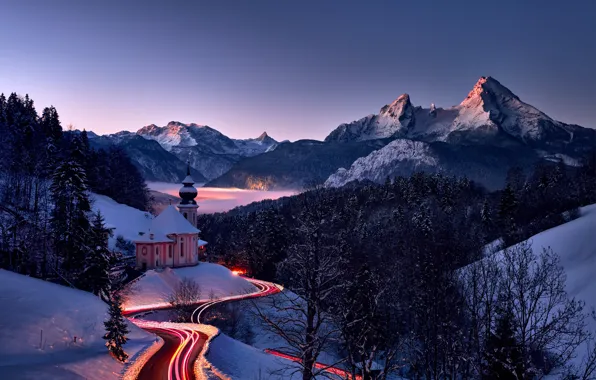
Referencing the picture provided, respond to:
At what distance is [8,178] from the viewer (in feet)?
227

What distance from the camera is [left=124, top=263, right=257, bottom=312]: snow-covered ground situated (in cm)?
5219

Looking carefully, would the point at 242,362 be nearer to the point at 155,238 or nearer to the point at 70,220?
the point at 70,220

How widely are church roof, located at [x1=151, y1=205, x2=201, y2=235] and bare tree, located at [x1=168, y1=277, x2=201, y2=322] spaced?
11.7 m

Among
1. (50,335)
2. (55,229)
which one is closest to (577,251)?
(50,335)

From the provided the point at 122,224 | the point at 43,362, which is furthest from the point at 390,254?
the point at 43,362

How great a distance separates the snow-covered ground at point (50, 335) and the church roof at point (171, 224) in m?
36.8

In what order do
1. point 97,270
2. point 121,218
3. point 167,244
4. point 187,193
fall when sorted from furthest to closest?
point 121,218
point 187,193
point 167,244
point 97,270

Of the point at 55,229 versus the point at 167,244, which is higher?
the point at 55,229

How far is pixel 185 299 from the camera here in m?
47.9

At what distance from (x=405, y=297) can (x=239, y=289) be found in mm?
22721

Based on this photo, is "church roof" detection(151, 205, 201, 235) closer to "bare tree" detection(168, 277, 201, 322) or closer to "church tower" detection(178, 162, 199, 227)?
"church tower" detection(178, 162, 199, 227)

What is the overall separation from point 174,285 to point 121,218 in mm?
34487

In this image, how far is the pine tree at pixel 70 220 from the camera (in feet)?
127

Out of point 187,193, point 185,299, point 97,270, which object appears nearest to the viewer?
point 97,270
